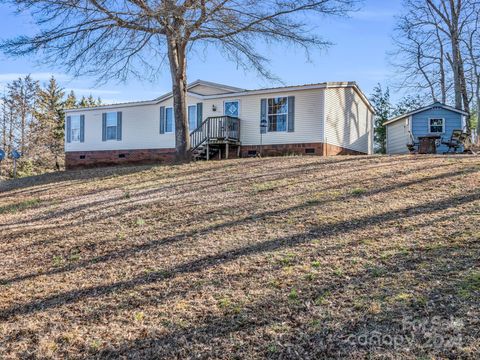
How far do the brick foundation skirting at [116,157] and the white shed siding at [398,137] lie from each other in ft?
32.9

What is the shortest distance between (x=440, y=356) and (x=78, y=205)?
300 inches

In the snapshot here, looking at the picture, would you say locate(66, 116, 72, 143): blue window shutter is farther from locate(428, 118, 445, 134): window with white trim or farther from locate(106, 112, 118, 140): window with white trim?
locate(428, 118, 445, 134): window with white trim

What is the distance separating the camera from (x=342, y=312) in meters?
3.66

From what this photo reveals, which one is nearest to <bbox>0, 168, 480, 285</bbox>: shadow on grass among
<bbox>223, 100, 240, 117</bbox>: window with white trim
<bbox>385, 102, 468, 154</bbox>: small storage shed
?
<bbox>223, 100, 240, 117</bbox>: window with white trim

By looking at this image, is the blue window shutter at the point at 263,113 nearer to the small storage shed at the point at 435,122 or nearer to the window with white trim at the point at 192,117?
the window with white trim at the point at 192,117

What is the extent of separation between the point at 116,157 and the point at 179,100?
5972 mm

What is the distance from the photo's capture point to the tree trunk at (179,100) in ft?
47.9

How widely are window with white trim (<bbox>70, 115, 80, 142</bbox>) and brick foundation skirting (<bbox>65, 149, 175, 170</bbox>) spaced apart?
65 centimetres

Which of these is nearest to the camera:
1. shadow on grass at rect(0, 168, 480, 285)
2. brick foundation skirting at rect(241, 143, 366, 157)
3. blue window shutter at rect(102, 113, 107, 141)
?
shadow on grass at rect(0, 168, 480, 285)

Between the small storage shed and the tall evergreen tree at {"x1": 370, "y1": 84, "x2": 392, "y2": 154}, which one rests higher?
the tall evergreen tree at {"x1": 370, "y1": 84, "x2": 392, "y2": 154}

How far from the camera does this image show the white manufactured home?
15898mm

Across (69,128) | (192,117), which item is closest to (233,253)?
(192,117)

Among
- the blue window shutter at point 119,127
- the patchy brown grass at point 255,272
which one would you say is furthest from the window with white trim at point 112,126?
the patchy brown grass at point 255,272

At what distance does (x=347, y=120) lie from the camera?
17594mm
